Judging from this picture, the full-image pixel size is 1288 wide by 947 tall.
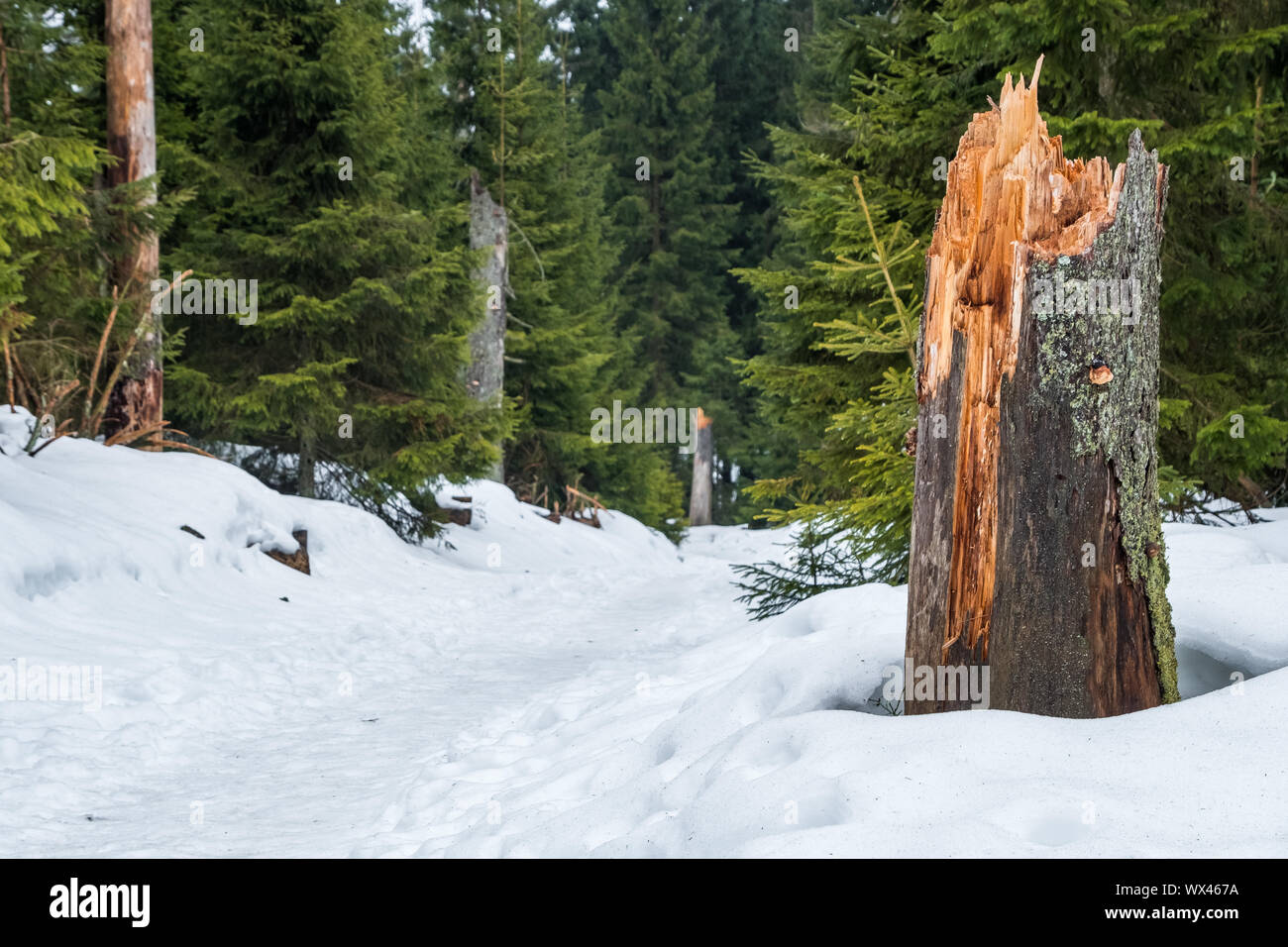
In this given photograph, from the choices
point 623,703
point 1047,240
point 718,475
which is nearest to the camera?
point 1047,240

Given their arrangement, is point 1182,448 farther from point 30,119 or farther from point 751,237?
point 751,237

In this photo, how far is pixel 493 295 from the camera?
1861 cm

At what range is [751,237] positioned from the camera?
35.8m

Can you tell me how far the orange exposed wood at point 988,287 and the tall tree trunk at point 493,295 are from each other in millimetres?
15217

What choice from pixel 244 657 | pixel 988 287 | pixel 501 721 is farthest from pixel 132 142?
pixel 988 287

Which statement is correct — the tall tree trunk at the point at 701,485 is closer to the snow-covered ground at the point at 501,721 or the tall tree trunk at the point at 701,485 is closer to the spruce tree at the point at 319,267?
the spruce tree at the point at 319,267

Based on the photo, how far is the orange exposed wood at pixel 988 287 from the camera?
11.7ft

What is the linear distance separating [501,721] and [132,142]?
9103 millimetres

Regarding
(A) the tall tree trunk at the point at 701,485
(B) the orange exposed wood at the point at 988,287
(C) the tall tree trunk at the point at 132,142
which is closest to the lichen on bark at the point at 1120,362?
(B) the orange exposed wood at the point at 988,287

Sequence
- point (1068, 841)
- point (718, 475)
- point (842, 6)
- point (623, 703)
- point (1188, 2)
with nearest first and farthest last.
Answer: point (1068, 841) → point (623, 703) → point (1188, 2) → point (842, 6) → point (718, 475)

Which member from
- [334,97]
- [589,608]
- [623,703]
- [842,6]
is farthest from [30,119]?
[842,6]

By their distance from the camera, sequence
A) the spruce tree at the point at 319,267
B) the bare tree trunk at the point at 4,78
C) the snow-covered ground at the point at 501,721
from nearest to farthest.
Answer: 1. the snow-covered ground at the point at 501,721
2. the bare tree trunk at the point at 4,78
3. the spruce tree at the point at 319,267

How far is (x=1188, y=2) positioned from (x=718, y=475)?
31.6 meters

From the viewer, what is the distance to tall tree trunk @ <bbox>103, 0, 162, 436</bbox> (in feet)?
36.5
